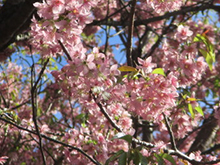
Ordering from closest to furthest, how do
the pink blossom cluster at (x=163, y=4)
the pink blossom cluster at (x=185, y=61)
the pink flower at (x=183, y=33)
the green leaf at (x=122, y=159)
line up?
1. the green leaf at (x=122, y=159)
2. the pink blossom cluster at (x=163, y=4)
3. the pink blossom cluster at (x=185, y=61)
4. the pink flower at (x=183, y=33)

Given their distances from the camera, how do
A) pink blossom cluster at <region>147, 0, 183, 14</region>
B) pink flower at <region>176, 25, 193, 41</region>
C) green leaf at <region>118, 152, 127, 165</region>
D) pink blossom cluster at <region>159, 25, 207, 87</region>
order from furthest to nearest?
pink flower at <region>176, 25, 193, 41</region>
pink blossom cluster at <region>159, 25, 207, 87</region>
pink blossom cluster at <region>147, 0, 183, 14</region>
green leaf at <region>118, 152, 127, 165</region>

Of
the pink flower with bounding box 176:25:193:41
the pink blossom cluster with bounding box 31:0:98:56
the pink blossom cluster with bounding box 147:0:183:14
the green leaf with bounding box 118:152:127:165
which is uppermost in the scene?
the pink flower with bounding box 176:25:193:41

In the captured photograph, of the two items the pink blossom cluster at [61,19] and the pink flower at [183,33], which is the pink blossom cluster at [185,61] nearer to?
the pink flower at [183,33]

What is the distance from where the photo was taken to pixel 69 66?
4.40 ft

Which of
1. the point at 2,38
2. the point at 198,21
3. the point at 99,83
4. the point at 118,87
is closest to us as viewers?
the point at 99,83

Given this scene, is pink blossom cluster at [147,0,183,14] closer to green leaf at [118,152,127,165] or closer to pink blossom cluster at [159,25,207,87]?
pink blossom cluster at [159,25,207,87]

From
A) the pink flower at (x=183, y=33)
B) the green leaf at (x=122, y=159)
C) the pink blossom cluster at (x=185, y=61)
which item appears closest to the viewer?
the green leaf at (x=122, y=159)

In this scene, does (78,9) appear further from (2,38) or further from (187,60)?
(2,38)

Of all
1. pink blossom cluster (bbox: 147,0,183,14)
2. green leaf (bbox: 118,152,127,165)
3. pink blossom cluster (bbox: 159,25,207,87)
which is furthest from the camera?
pink blossom cluster (bbox: 159,25,207,87)

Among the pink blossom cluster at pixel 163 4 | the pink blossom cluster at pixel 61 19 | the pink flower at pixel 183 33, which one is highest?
the pink flower at pixel 183 33

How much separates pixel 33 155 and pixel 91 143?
2.02 meters

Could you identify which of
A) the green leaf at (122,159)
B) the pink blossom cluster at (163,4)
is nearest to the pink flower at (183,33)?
the pink blossom cluster at (163,4)

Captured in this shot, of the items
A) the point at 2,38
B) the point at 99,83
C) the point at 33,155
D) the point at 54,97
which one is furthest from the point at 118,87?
the point at 33,155

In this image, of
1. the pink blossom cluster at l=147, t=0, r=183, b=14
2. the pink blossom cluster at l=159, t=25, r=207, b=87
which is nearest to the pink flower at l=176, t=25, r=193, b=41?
the pink blossom cluster at l=159, t=25, r=207, b=87
